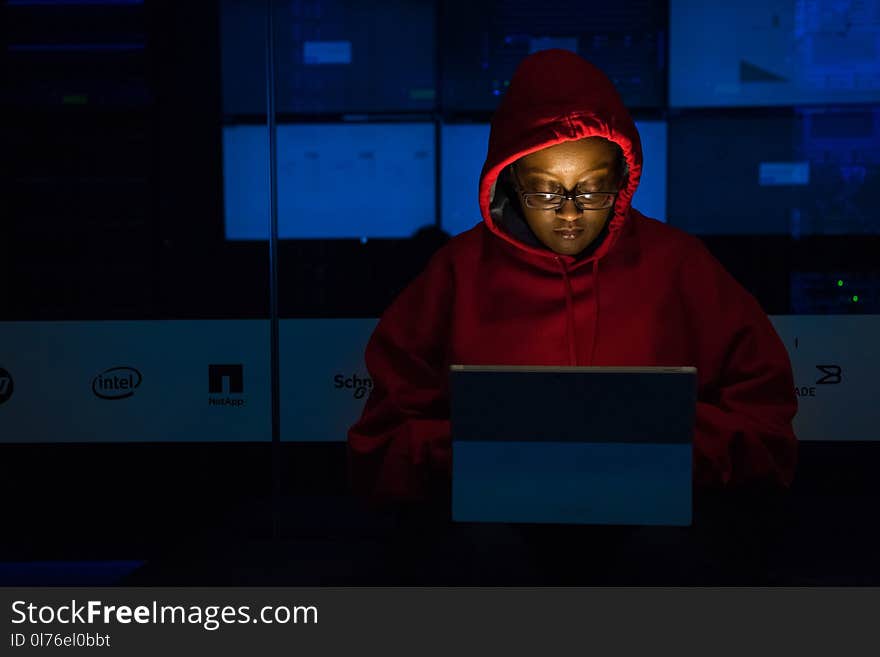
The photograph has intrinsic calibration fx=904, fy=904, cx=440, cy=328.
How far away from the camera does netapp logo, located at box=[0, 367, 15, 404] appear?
2699mm

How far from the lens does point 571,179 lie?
1553 mm

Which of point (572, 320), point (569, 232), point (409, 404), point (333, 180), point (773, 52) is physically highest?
point (773, 52)

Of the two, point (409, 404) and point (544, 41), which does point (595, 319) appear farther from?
point (544, 41)

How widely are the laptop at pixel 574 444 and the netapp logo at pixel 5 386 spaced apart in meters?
2.06

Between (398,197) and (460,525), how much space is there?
1.57 m

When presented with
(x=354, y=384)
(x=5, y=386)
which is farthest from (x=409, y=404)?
(x=5, y=386)

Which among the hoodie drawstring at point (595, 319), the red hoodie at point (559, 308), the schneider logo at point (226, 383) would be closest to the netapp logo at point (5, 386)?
the schneider logo at point (226, 383)

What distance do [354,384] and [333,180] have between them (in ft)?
2.05

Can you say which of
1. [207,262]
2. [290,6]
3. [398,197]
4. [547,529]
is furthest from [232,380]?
[547,529]

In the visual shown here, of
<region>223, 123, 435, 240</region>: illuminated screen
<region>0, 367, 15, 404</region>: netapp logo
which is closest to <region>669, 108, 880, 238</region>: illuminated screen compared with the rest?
<region>223, 123, 435, 240</region>: illuminated screen

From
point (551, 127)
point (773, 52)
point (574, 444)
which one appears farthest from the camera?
point (773, 52)

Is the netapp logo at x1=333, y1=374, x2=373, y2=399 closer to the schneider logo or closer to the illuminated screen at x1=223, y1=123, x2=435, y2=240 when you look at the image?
the schneider logo

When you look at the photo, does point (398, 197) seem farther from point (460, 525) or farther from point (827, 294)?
point (460, 525)

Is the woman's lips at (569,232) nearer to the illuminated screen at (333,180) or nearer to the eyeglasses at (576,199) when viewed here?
the eyeglasses at (576,199)
